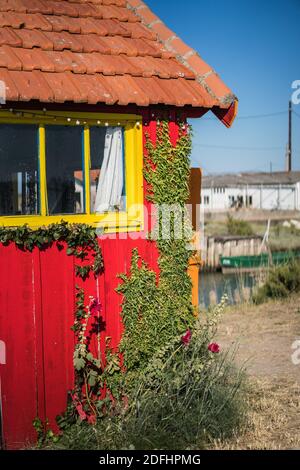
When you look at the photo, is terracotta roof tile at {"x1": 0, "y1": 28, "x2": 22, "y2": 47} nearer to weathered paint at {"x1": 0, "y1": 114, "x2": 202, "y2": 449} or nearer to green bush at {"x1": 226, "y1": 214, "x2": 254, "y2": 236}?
weathered paint at {"x1": 0, "y1": 114, "x2": 202, "y2": 449}

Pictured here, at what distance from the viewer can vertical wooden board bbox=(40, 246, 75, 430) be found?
17.4 ft

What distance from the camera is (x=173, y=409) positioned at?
507cm

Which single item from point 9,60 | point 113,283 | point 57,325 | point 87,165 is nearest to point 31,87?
point 9,60

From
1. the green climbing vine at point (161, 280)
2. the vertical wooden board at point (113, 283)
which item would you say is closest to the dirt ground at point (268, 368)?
the green climbing vine at point (161, 280)

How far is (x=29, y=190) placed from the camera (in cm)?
538

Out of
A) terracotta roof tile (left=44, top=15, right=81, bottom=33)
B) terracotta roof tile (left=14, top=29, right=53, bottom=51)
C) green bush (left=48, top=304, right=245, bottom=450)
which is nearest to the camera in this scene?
green bush (left=48, top=304, right=245, bottom=450)

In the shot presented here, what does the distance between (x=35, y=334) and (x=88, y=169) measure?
1.68 meters

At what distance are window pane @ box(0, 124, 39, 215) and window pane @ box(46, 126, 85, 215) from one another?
14cm

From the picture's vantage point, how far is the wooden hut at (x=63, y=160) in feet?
17.0

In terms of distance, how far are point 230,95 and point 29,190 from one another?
2272mm

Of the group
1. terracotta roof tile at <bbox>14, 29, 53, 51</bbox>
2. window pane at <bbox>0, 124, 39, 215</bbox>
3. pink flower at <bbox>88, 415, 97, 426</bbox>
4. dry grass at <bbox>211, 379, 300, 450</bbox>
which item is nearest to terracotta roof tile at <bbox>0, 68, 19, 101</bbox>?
window pane at <bbox>0, 124, 39, 215</bbox>
